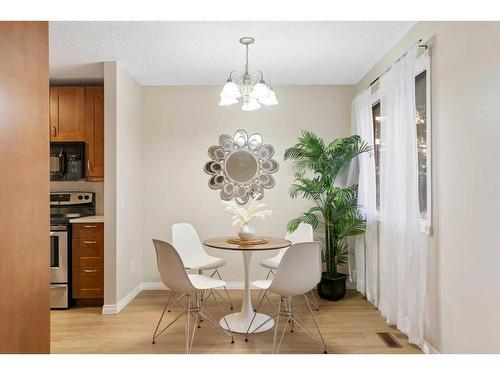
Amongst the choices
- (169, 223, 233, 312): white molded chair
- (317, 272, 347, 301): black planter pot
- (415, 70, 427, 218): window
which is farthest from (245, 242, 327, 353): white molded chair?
(317, 272, 347, 301): black planter pot

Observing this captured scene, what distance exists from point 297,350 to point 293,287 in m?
0.51

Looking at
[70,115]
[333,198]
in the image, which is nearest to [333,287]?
[333,198]

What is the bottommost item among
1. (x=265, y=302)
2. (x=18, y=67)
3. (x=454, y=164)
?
(x=265, y=302)

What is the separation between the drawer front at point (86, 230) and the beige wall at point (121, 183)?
198 millimetres

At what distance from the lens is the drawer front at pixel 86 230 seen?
3691 mm

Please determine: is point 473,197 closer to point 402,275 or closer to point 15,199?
point 402,275

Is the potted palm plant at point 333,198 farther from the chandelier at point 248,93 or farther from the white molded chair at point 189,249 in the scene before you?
the chandelier at point 248,93

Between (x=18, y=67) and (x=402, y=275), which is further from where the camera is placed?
(x=402, y=275)

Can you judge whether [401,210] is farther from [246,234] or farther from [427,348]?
[246,234]

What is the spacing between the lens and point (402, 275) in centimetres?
273

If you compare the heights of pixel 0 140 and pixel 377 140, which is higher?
pixel 377 140

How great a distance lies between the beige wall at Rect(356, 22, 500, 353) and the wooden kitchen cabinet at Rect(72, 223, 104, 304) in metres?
3.11

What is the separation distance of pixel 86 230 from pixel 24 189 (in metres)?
2.63

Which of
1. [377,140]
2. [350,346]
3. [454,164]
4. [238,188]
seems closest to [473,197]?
[454,164]
